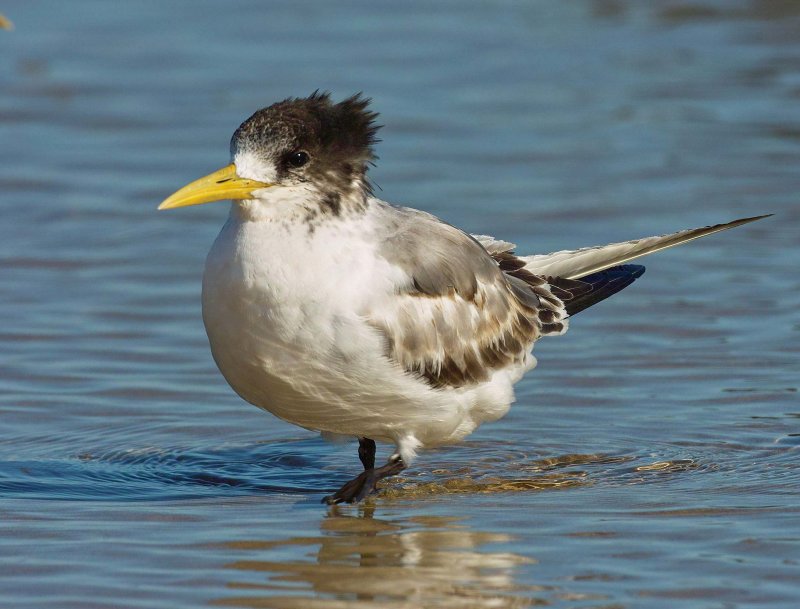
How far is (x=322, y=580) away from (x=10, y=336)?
333 centimetres

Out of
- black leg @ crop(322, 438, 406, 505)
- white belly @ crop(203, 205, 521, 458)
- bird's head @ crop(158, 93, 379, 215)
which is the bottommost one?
black leg @ crop(322, 438, 406, 505)

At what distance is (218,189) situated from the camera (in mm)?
5398

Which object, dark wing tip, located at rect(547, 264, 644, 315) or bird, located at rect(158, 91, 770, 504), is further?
dark wing tip, located at rect(547, 264, 644, 315)

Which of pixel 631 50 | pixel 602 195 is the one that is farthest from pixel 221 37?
pixel 602 195

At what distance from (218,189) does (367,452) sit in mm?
1492

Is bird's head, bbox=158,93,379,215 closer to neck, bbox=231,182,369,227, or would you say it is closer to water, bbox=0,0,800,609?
neck, bbox=231,182,369,227

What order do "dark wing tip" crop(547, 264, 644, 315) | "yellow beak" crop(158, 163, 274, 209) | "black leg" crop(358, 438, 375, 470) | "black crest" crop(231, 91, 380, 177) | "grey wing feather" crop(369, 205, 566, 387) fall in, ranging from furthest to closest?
"dark wing tip" crop(547, 264, 644, 315), "black leg" crop(358, 438, 375, 470), "grey wing feather" crop(369, 205, 566, 387), "black crest" crop(231, 91, 380, 177), "yellow beak" crop(158, 163, 274, 209)

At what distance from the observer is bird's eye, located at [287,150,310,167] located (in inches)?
218

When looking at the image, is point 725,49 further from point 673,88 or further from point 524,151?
point 524,151

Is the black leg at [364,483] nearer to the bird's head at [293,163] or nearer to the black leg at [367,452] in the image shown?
the black leg at [367,452]

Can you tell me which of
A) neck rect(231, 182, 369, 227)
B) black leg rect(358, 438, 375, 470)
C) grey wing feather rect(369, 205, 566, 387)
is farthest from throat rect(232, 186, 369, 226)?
black leg rect(358, 438, 375, 470)

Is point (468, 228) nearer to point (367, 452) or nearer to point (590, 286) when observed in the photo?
point (590, 286)

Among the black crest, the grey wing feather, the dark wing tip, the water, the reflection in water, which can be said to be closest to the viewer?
the reflection in water

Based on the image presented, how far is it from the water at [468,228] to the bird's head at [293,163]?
42.3 inches
